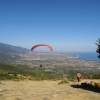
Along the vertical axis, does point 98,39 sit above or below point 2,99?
above

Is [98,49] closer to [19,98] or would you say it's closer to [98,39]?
[98,39]

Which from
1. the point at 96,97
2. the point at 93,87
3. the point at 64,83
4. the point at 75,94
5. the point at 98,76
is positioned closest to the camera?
the point at 96,97

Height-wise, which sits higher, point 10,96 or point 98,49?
point 98,49

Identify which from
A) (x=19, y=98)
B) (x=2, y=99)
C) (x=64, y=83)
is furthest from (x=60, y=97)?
(x=64, y=83)

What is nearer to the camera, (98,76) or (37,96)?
(37,96)

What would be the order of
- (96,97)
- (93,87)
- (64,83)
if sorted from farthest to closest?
1. (64,83)
2. (93,87)
3. (96,97)

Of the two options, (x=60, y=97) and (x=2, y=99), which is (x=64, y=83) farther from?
(x=2, y=99)

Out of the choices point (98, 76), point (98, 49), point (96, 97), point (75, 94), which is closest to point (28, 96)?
point (75, 94)

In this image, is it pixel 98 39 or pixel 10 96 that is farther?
pixel 98 39

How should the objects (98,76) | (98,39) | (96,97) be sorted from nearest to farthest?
(96,97)
(98,39)
(98,76)
